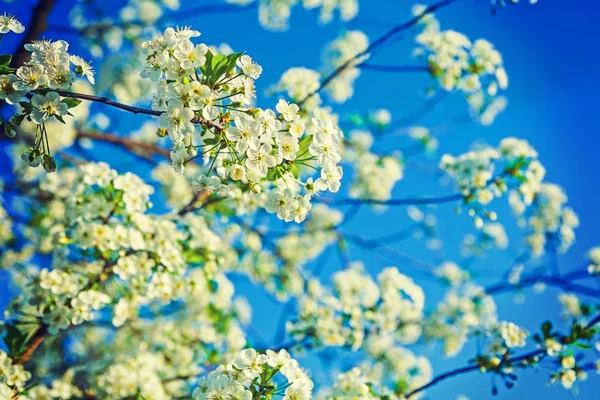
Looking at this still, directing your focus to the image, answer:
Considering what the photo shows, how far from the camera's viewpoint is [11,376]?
122 inches

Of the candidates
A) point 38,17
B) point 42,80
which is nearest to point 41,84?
point 42,80

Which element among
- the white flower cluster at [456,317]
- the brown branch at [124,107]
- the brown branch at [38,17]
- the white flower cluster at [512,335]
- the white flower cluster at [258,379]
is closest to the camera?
the brown branch at [124,107]

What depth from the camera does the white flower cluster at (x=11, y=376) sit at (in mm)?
3072

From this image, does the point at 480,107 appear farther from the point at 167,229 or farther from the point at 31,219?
the point at 31,219

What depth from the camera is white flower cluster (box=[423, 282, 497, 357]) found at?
5.99 metres

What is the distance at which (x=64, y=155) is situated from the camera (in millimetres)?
6000

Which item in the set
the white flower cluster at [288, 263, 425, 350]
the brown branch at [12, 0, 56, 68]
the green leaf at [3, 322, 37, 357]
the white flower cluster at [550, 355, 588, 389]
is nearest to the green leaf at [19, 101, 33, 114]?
the green leaf at [3, 322, 37, 357]

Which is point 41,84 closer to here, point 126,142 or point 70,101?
point 70,101

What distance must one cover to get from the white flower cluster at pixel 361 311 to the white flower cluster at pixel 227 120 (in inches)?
106

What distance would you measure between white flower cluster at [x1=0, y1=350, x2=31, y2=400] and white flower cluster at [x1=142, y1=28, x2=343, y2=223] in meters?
2.10

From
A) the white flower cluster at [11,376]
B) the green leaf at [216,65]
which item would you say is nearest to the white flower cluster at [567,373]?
the green leaf at [216,65]

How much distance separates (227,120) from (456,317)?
5.05 meters

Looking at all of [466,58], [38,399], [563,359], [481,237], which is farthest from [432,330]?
[38,399]

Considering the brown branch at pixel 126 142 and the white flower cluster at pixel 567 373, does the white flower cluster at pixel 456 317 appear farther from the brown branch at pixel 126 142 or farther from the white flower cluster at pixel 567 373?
the brown branch at pixel 126 142
